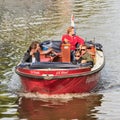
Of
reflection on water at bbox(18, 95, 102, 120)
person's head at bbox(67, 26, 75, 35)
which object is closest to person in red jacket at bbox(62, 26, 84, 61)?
person's head at bbox(67, 26, 75, 35)

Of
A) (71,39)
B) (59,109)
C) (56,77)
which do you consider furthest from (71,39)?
(59,109)

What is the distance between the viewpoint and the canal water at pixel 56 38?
45.6 feet

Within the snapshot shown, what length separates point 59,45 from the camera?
18109 mm

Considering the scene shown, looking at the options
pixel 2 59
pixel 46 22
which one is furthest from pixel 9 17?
pixel 2 59

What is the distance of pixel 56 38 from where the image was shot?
26047mm

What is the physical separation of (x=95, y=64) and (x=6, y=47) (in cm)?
881

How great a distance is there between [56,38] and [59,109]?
1215 centimetres

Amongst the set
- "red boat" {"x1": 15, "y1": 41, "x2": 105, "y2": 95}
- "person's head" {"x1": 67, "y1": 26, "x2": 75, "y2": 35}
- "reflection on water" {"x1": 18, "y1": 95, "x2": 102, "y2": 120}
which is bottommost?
"reflection on water" {"x1": 18, "y1": 95, "x2": 102, "y2": 120}

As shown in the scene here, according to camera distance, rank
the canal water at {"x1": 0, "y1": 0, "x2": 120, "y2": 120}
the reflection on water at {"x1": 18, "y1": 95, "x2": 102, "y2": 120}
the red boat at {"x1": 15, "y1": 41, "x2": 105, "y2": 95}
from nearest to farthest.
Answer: the reflection on water at {"x1": 18, "y1": 95, "x2": 102, "y2": 120} < the canal water at {"x1": 0, "y1": 0, "x2": 120, "y2": 120} < the red boat at {"x1": 15, "y1": 41, "x2": 105, "y2": 95}

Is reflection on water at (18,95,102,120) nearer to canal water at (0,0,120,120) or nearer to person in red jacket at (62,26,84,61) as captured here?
canal water at (0,0,120,120)

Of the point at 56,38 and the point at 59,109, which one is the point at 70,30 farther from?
the point at 56,38

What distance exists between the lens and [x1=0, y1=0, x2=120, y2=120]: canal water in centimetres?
1391

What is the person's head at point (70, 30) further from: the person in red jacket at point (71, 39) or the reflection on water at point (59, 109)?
the reflection on water at point (59, 109)

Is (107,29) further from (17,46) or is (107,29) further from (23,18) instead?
(23,18)
